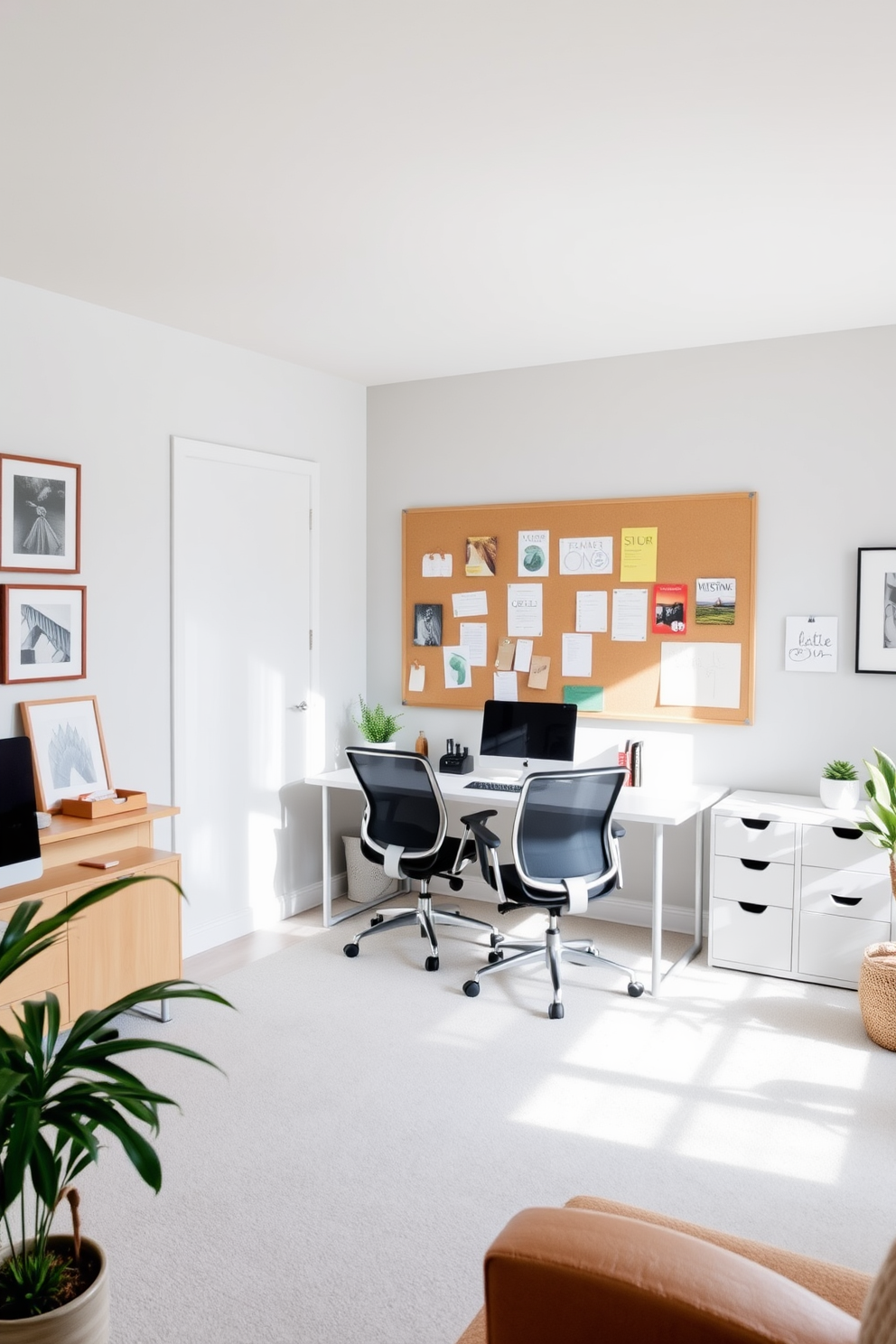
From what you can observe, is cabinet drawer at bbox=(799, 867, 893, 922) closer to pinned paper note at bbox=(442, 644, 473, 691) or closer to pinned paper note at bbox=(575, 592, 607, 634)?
pinned paper note at bbox=(575, 592, 607, 634)

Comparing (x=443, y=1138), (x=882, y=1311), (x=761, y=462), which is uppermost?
(x=761, y=462)

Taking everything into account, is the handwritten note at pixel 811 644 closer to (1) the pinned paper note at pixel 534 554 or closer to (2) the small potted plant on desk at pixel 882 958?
(2) the small potted plant on desk at pixel 882 958

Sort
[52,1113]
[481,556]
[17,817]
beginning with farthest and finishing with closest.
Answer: [481,556], [17,817], [52,1113]

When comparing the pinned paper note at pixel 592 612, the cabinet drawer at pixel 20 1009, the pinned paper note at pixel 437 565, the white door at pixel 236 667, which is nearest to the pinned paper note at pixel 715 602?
the pinned paper note at pixel 592 612

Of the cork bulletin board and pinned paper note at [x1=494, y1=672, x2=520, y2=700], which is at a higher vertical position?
the cork bulletin board

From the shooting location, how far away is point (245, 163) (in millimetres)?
2539

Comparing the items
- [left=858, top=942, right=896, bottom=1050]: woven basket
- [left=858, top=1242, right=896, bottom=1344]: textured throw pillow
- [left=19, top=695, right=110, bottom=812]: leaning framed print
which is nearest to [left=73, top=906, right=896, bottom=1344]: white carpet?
[left=858, top=942, right=896, bottom=1050]: woven basket

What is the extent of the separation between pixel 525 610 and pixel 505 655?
0.80ft

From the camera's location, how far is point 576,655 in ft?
15.4

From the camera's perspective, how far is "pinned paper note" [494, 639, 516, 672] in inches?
192

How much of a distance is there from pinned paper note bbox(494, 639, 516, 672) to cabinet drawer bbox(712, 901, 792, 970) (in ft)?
4.89

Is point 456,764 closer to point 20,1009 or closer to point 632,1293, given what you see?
point 20,1009

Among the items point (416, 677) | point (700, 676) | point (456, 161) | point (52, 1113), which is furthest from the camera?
point (416, 677)

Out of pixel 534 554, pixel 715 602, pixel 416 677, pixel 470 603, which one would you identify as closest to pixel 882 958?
pixel 715 602
